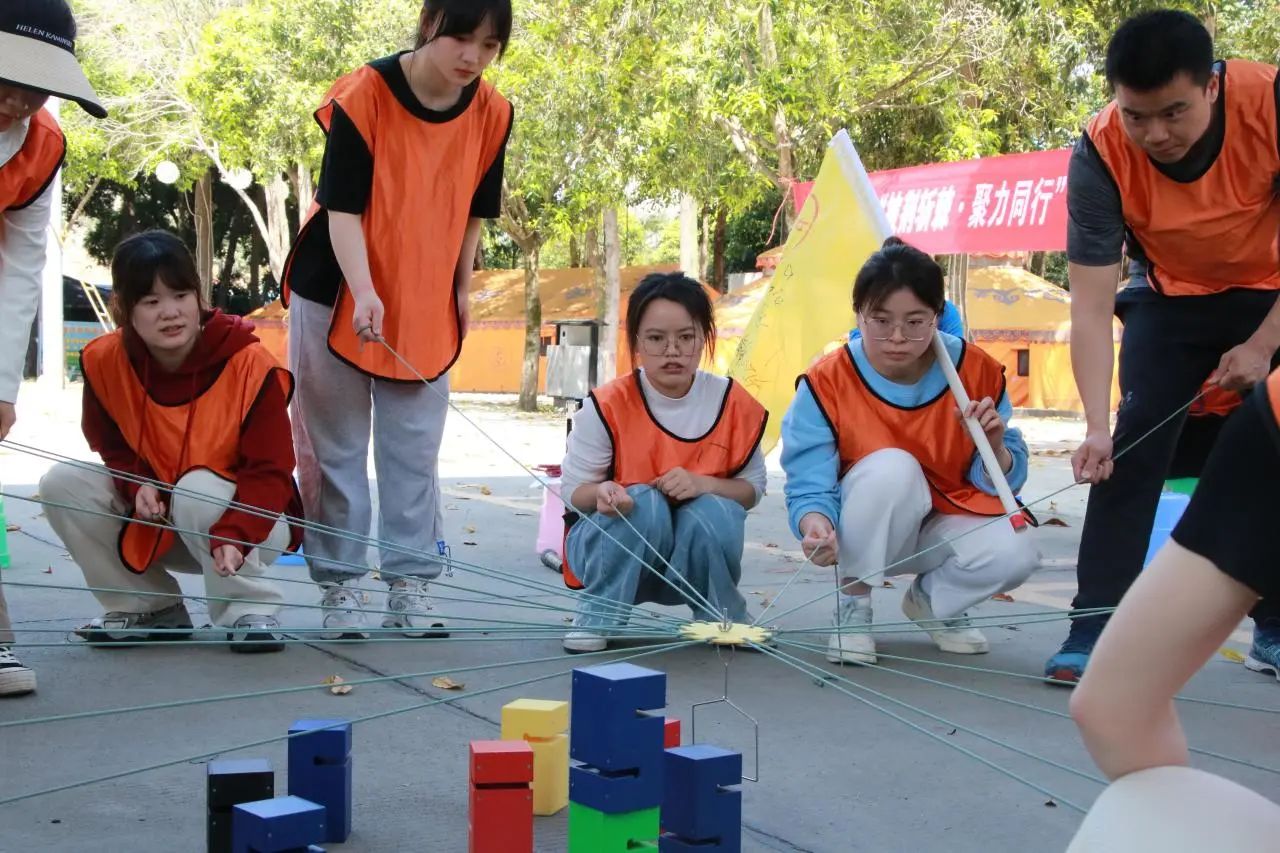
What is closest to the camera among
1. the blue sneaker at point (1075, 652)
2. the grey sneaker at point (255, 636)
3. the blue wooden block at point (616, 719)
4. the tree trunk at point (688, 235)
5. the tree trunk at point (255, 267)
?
the blue wooden block at point (616, 719)

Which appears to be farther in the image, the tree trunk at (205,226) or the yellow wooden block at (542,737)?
the tree trunk at (205,226)

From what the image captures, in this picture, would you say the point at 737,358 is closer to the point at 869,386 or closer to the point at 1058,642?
the point at 869,386

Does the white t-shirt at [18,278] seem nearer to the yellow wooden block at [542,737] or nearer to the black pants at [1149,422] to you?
the yellow wooden block at [542,737]

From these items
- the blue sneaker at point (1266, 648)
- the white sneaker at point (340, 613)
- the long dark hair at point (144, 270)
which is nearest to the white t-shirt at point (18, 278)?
the long dark hair at point (144, 270)

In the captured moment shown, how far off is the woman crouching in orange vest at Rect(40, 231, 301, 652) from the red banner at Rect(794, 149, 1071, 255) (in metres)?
7.85

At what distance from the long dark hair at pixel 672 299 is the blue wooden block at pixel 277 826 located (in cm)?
187

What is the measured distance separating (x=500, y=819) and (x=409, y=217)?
1.88 m

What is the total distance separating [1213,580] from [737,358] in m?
3.00

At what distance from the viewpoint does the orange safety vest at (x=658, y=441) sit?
11.1 ft

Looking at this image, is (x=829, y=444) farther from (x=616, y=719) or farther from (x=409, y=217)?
(x=616, y=719)

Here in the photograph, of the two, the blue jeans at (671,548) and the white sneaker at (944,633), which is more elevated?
the blue jeans at (671,548)

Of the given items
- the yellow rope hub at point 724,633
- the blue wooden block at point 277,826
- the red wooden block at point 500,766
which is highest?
the yellow rope hub at point 724,633

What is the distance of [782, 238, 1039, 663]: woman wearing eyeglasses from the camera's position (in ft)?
10.5

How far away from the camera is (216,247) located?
103ft
